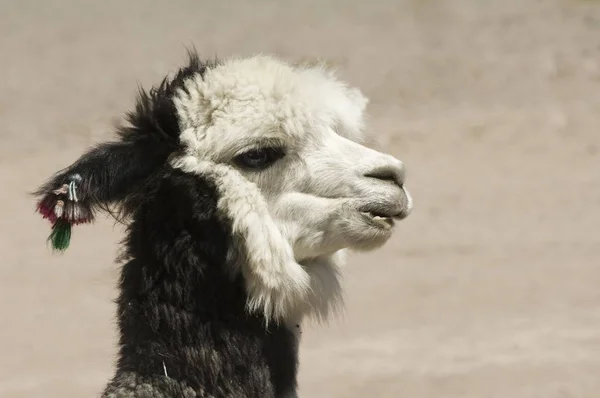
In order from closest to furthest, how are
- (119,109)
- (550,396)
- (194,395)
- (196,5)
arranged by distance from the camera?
(194,395), (550,396), (119,109), (196,5)

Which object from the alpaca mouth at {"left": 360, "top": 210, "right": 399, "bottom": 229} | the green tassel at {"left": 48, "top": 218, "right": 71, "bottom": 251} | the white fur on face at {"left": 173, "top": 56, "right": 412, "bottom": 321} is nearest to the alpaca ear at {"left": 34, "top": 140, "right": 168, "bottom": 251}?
the green tassel at {"left": 48, "top": 218, "right": 71, "bottom": 251}

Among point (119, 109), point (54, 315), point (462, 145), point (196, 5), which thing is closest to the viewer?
point (54, 315)

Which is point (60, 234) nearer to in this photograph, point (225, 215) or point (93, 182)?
point (93, 182)

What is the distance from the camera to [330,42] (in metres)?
13.5

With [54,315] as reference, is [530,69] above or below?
above

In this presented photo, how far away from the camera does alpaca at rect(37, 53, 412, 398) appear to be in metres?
3.05

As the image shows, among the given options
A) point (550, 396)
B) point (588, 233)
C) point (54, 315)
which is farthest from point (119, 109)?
point (550, 396)

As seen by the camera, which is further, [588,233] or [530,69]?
[530,69]

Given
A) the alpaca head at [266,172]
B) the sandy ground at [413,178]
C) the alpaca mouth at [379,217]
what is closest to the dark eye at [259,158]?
the alpaca head at [266,172]

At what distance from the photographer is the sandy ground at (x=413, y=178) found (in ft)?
27.5

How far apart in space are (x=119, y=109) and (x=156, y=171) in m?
9.82

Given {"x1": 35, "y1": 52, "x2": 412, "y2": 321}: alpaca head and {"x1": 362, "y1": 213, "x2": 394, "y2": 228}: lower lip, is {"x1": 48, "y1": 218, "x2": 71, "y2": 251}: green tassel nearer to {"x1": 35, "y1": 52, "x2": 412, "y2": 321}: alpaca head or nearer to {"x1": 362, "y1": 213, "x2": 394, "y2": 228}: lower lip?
{"x1": 35, "y1": 52, "x2": 412, "y2": 321}: alpaca head

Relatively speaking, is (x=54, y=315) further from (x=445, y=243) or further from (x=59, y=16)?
(x=59, y=16)

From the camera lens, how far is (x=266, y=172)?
3156 mm
